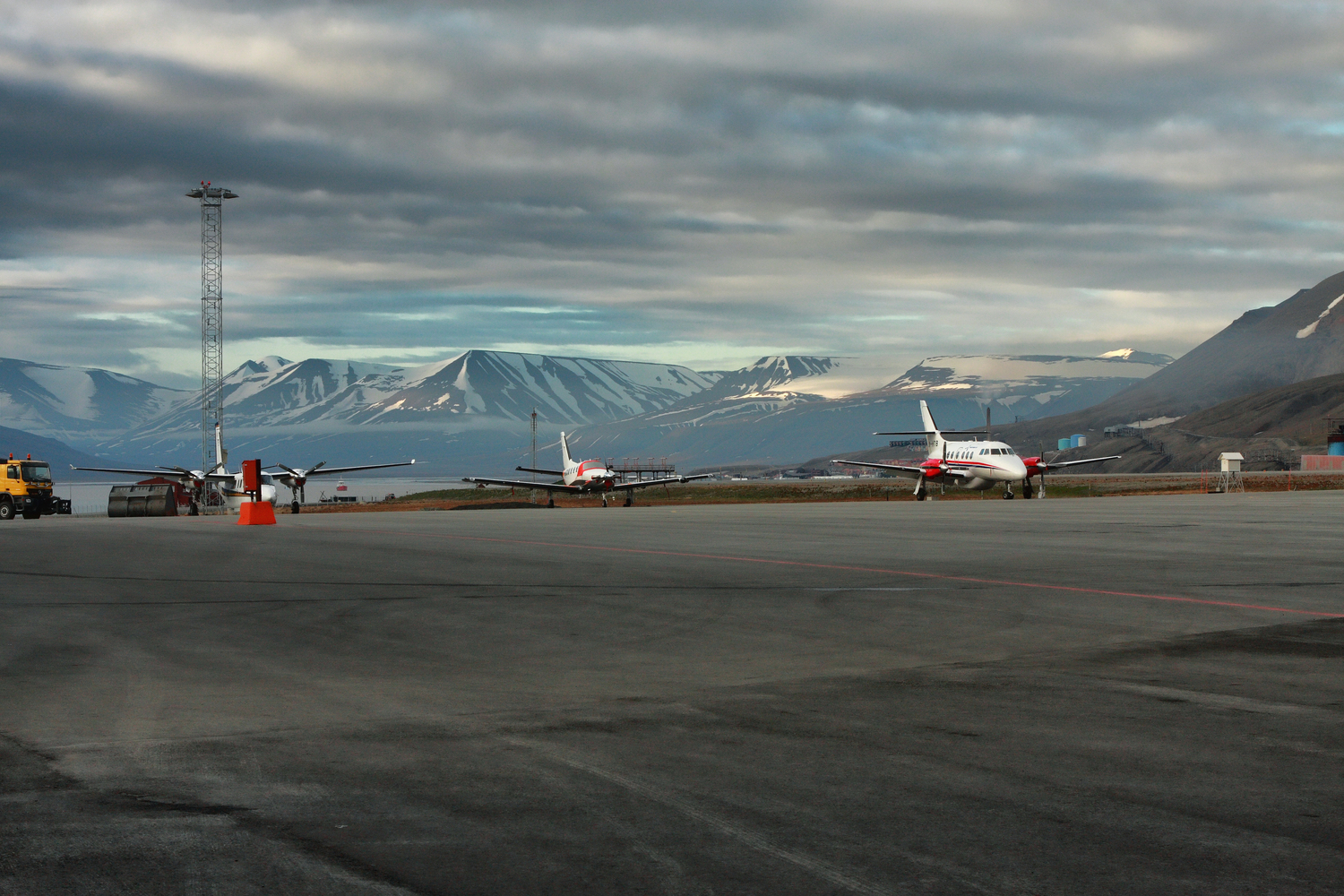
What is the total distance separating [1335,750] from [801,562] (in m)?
12.8

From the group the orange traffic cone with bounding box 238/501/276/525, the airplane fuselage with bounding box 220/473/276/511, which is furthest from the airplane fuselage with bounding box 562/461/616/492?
the orange traffic cone with bounding box 238/501/276/525

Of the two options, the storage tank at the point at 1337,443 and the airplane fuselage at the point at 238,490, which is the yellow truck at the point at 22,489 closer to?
the airplane fuselage at the point at 238,490

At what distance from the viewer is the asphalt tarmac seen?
4.46 metres

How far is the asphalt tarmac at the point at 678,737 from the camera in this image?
4.46 meters

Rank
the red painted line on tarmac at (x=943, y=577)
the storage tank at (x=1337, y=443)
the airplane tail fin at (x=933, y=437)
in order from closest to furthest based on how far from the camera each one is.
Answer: the red painted line on tarmac at (x=943, y=577) < the airplane tail fin at (x=933, y=437) < the storage tank at (x=1337, y=443)

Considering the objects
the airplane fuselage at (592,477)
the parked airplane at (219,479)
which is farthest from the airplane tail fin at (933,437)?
the parked airplane at (219,479)

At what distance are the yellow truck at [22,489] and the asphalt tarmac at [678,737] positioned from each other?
144 ft

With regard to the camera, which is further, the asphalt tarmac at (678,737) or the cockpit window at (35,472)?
the cockpit window at (35,472)

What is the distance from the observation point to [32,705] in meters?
7.61

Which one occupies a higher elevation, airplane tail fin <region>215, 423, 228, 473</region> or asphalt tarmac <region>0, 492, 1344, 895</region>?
airplane tail fin <region>215, 423, 228, 473</region>

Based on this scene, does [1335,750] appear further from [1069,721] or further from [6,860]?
[6,860]

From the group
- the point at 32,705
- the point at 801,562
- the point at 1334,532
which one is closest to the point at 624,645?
the point at 32,705

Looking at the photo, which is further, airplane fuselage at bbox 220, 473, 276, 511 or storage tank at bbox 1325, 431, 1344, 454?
storage tank at bbox 1325, 431, 1344, 454

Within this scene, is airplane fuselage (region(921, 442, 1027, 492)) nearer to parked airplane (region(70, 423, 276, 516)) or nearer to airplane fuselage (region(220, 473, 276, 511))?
airplane fuselage (region(220, 473, 276, 511))
